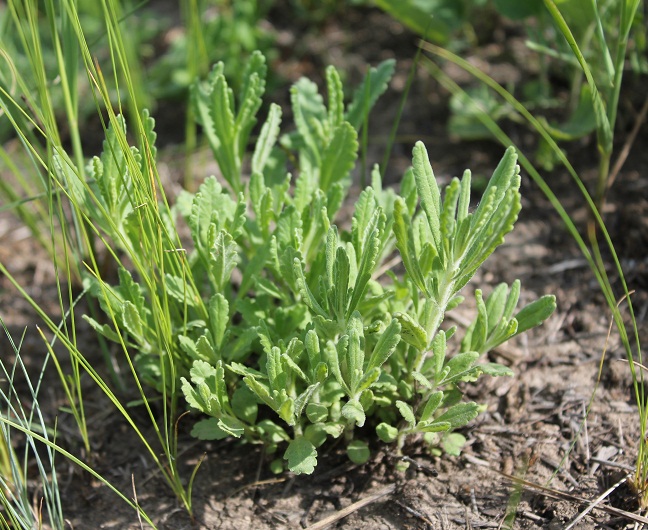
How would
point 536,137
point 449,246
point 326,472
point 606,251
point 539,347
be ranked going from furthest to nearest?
1. point 536,137
2. point 606,251
3. point 539,347
4. point 326,472
5. point 449,246

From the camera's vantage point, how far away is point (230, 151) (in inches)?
70.9

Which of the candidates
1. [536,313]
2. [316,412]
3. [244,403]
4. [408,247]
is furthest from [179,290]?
[536,313]

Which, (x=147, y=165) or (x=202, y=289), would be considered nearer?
(x=147, y=165)

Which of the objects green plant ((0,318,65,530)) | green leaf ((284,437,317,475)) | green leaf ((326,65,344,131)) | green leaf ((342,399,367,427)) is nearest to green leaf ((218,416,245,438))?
green leaf ((284,437,317,475))

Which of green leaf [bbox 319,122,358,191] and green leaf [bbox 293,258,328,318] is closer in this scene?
green leaf [bbox 293,258,328,318]

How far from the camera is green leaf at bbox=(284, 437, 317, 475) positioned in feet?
4.72

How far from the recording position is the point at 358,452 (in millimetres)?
1600

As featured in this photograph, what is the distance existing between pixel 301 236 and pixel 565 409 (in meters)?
0.76

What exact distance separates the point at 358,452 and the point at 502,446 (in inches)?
14.1

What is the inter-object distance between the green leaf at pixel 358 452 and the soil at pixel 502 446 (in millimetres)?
79

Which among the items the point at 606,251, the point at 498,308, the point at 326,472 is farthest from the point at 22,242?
the point at 606,251

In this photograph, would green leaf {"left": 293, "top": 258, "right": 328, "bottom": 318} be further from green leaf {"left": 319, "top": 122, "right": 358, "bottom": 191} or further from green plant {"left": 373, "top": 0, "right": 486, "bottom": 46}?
green plant {"left": 373, "top": 0, "right": 486, "bottom": 46}

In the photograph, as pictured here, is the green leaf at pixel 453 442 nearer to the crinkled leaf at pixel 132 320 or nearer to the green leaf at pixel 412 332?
the green leaf at pixel 412 332

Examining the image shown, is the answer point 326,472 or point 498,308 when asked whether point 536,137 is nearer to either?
point 498,308
